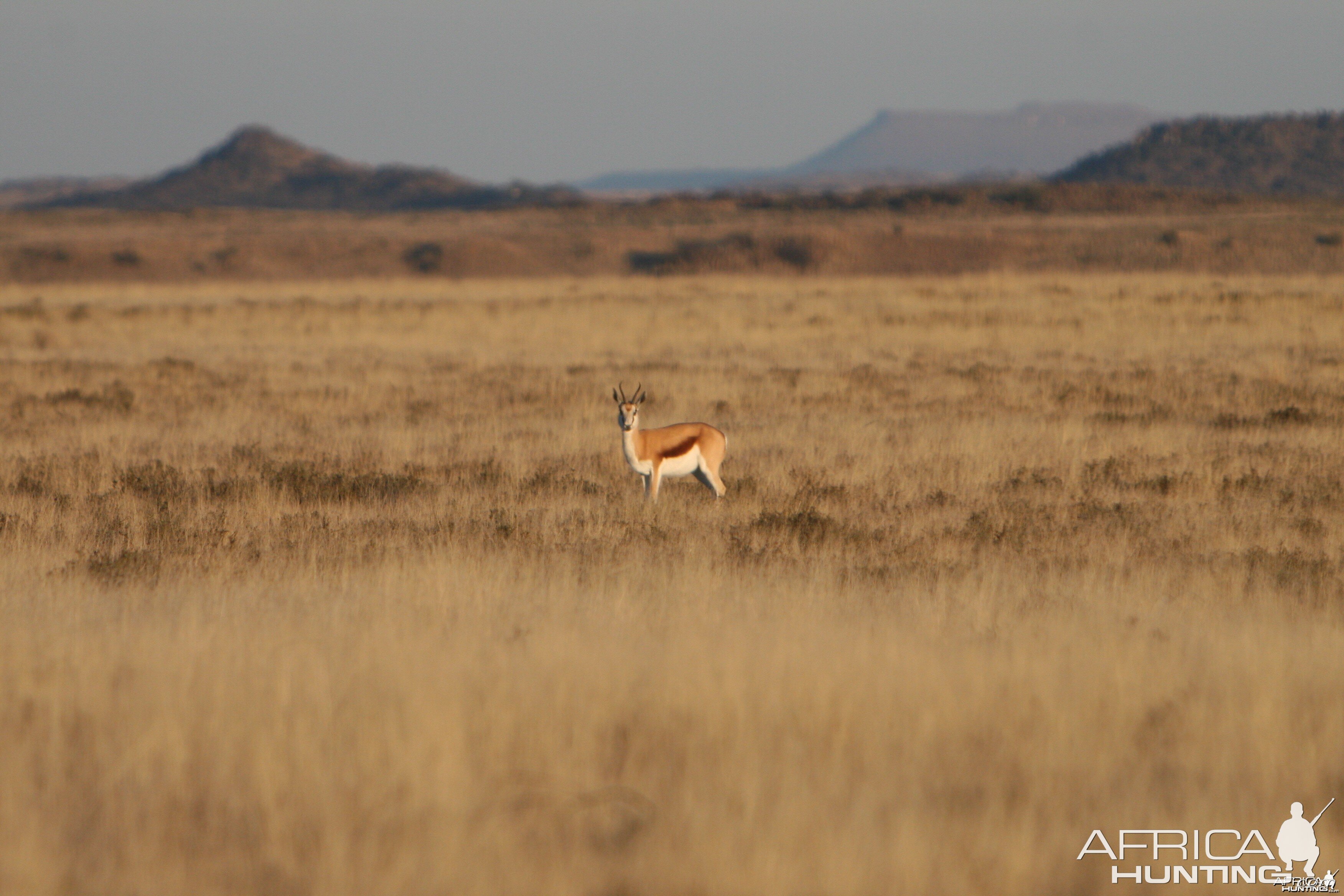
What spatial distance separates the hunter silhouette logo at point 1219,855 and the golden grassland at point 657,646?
0.31 feet

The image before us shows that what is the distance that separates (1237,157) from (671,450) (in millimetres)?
138012

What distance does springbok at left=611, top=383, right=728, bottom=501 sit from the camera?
11219mm

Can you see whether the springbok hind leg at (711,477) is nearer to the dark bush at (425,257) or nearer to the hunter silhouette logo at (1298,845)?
the hunter silhouette logo at (1298,845)

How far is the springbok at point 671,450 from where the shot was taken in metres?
11.2

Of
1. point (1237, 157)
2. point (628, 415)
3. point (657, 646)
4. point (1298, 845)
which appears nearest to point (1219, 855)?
point (1298, 845)

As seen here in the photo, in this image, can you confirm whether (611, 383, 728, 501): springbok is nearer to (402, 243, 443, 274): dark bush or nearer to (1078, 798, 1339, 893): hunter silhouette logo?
(1078, 798, 1339, 893): hunter silhouette logo

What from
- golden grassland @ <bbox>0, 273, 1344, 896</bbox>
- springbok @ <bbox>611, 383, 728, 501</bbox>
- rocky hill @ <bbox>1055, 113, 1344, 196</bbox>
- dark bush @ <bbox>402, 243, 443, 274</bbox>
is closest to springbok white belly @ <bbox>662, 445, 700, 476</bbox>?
springbok @ <bbox>611, 383, 728, 501</bbox>

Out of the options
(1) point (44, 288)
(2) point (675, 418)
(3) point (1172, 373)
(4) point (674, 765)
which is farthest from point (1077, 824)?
(1) point (44, 288)

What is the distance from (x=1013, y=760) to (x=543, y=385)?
53.2 ft

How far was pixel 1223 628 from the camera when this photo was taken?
7.23 meters

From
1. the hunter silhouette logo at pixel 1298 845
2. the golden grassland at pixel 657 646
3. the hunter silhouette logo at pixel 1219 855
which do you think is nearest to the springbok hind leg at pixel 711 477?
the golden grassland at pixel 657 646

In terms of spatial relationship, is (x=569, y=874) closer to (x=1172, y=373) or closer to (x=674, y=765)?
(x=674, y=765)

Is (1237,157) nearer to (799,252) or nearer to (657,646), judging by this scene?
(799,252)

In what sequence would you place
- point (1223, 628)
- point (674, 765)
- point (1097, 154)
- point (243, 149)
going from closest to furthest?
point (674, 765), point (1223, 628), point (1097, 154), point (243, 149)
